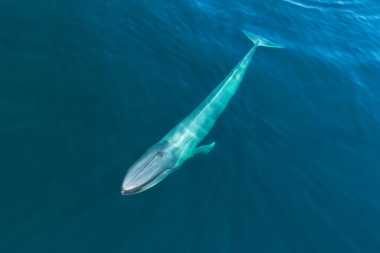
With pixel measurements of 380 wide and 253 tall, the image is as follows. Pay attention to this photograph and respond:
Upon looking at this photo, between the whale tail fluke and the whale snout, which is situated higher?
the whale tail fluke

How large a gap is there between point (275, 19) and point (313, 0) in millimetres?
6387

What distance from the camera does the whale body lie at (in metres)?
12.9

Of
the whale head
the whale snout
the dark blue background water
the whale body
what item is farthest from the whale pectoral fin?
the whale snout

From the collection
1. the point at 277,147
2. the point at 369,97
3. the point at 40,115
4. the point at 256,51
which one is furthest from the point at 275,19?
the point at 40,115

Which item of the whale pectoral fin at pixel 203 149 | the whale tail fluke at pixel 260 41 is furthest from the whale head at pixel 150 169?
the whale tail fluke at pixel 260 41

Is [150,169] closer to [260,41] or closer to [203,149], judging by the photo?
[203,149]

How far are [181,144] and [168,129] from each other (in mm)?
1233

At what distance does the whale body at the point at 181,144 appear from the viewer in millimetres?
12898

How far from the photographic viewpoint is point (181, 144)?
15.1 meters

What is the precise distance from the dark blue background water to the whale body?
43 centimetres

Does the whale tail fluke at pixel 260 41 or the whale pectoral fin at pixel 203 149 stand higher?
the whale tail fluke at pixel 260 41

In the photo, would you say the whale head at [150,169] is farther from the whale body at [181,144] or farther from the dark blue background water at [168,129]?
the dark blue background water at [168,129]

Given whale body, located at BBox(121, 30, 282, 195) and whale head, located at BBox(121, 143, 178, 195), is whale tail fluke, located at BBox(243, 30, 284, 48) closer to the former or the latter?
whale body, located at BBox(121, 30, 282, 195)

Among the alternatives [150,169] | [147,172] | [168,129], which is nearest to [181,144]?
[168,129]
